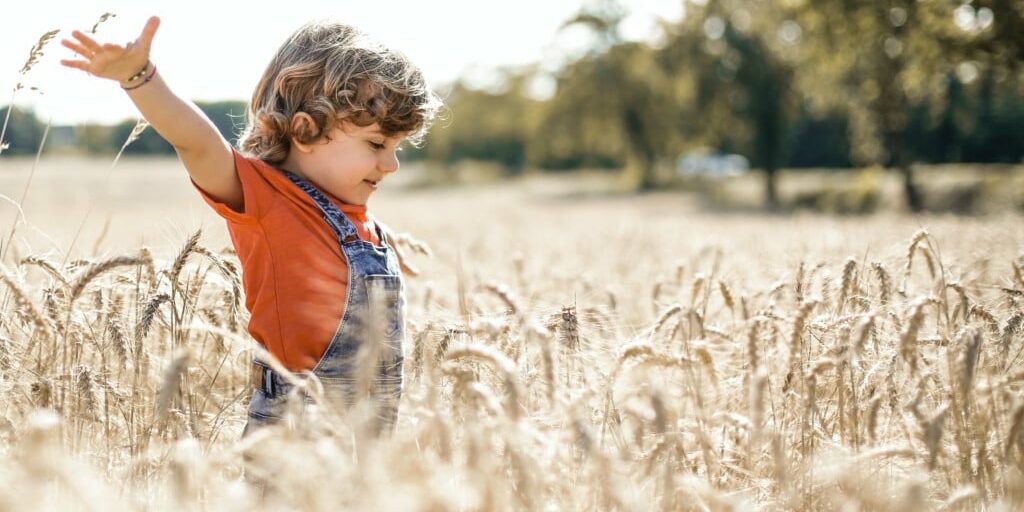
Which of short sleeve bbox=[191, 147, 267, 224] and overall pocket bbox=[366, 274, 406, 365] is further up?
short sleeve bbox=[191, 147, 267, 224]

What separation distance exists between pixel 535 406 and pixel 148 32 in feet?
5.02

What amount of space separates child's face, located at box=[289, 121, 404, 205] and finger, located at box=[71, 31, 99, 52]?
0.68 m

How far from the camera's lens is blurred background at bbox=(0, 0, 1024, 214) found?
1552 cm

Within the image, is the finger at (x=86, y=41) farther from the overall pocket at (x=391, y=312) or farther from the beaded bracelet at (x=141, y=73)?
the overall pocket at (x=391, y=312)

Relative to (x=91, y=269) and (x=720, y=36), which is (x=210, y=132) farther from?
(x=720, y=36)

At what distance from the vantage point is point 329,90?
2521 millimetres

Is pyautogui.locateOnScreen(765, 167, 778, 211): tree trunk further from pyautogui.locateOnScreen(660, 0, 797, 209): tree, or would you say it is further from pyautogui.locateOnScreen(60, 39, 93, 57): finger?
pyautogui.locateOnScreen(60, 39, 93, 57): finger

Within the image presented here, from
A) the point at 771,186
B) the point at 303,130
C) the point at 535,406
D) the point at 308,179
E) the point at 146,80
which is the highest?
the point at 146,80

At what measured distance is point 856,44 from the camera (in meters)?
18.1

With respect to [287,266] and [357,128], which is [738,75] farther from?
[287,266]

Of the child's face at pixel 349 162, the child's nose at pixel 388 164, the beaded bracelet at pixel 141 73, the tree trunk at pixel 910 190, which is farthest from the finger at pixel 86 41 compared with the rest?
the tree trunk at pixel 910 190

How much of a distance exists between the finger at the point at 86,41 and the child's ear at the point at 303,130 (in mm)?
619

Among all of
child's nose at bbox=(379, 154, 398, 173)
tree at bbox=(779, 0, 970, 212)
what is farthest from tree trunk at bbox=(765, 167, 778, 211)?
child's nose at bbox=(379, 154, 398, 173)

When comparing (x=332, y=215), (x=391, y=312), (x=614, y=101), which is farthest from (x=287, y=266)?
(x=614, y=101)
